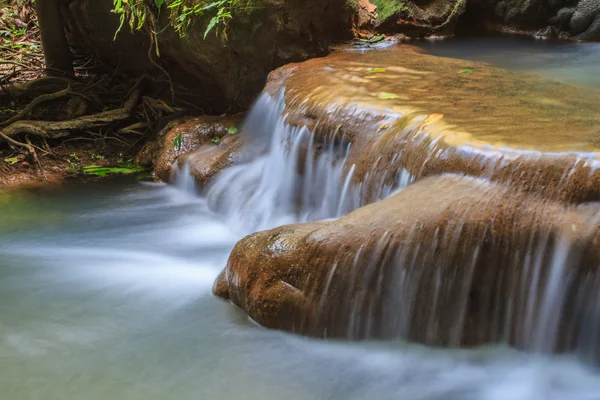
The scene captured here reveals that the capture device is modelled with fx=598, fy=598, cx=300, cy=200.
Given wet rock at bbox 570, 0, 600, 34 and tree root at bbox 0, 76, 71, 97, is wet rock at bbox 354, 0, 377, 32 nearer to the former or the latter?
wet rock at bbox 570, 0, 600, 34

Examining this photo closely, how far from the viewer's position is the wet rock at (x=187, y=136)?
6773 mm

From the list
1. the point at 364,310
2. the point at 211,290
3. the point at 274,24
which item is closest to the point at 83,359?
the point at 211,290

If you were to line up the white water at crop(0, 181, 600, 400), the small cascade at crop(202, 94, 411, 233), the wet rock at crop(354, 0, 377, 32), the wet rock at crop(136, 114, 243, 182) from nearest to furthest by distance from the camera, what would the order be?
1. the white water at crop(0, 181, 600, 400)
2. the small cascade at crop(202, 94, 411, 233)
3. the wet rock at crop(136, 114, 243, 182)
4. the wet rock at crop(354, 0, 377, 32)

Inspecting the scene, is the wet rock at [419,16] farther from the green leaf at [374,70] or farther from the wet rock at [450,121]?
the green leaf at [374,70]

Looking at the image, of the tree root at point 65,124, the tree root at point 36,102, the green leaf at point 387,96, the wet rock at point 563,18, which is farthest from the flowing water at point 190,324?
the wet rock at point 563,18

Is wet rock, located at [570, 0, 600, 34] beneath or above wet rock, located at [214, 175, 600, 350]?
above

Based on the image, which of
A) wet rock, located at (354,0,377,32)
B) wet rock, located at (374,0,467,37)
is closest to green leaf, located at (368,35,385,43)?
wet rock, located at (354,0,377,32)

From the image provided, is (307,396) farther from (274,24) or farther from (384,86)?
(274,24)

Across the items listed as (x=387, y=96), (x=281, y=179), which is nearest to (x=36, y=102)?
(x=281, y=179)

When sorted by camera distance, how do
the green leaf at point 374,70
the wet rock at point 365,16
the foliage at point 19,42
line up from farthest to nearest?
the foliage at point 19,42
the wet rock at point 365,16
the green leaf at point 374,70

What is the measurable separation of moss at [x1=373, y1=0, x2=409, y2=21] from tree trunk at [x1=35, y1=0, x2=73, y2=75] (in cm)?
438

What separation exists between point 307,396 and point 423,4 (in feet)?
25.4

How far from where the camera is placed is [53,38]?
7883mm

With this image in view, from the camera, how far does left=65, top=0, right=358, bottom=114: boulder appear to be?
6508 mm
